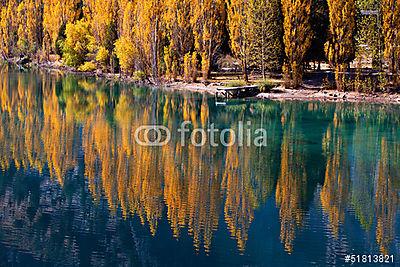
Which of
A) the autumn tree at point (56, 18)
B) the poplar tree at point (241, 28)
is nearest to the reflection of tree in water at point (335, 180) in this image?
the poplar tree at point (241, 28)

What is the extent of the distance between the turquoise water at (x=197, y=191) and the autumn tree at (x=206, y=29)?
46.3ft

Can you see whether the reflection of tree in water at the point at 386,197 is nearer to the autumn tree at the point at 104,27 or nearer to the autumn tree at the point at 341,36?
the autumn tree at the point at 341,36

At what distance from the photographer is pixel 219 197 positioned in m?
20.4

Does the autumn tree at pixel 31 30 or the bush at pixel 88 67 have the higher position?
the autumn tree at pixel 31 30

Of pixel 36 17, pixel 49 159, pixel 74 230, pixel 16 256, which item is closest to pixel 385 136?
pixel 49 159

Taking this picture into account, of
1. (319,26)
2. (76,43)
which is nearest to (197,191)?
(319,26)

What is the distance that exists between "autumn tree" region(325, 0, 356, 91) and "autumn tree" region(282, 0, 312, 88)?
64.9 inches

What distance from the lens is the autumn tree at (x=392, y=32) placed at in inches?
1677

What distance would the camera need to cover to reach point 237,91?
44156 millimetres

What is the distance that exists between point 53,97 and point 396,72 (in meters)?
24.1

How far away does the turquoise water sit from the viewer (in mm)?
16250

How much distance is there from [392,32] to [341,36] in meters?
3.42

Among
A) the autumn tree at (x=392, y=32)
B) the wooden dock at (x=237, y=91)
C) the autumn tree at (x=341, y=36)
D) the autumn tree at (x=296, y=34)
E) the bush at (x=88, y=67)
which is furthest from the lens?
the bush at (x=88, y=67)

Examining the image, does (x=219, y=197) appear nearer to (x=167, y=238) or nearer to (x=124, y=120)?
(x=167, y=238)
